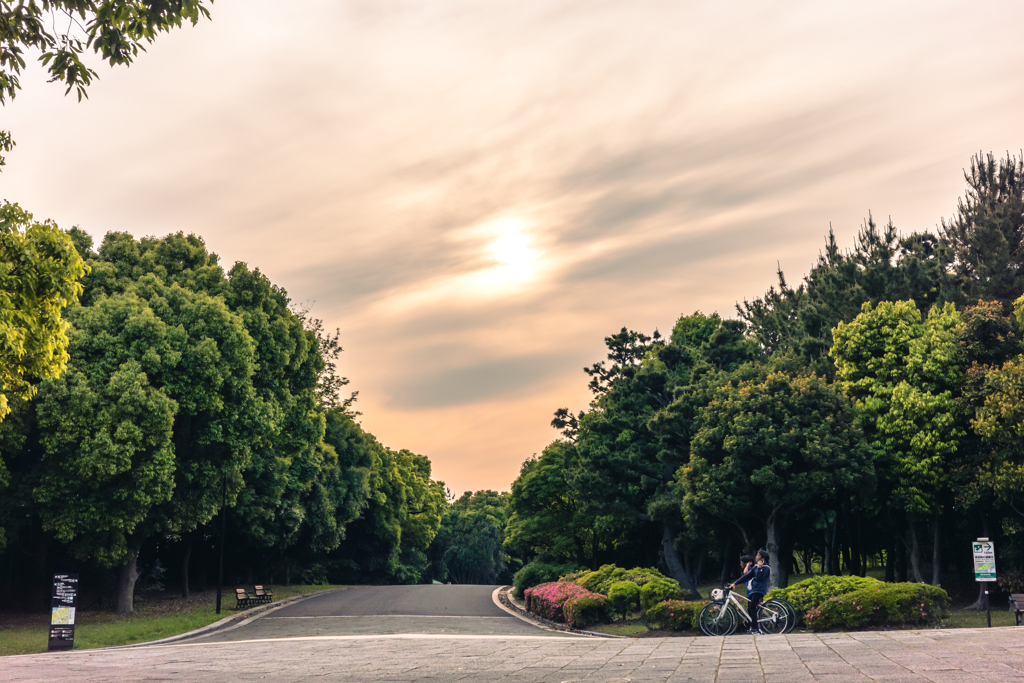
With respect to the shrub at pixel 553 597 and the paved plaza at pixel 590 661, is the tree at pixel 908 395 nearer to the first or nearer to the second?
the shrub at pixel 553 597

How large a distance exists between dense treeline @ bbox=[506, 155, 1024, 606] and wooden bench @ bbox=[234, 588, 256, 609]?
1473 centimetres

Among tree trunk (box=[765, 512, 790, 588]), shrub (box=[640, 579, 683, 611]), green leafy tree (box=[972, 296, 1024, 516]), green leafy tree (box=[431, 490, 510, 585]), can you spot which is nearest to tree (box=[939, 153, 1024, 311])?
green leafy tree (box=[972, 296, 1024, 516])

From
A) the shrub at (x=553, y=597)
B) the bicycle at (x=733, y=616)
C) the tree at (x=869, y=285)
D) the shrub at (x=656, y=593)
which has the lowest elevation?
the shrub at (x=553, y=597)

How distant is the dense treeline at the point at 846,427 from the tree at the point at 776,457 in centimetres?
7

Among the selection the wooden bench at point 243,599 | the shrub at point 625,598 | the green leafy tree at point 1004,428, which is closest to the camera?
the shrub at point 625,598

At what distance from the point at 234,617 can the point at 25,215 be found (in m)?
19.8

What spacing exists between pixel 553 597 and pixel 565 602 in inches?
37.8

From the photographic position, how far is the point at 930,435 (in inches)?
1118

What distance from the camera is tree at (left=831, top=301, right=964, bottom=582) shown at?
28469mm

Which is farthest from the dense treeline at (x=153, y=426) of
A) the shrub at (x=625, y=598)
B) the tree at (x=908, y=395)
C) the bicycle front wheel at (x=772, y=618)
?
the tree at (x=908, y=395)

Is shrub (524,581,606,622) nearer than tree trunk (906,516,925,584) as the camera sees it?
Yes

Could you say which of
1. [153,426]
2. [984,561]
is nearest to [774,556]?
[984,561]

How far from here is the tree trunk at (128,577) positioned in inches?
1125

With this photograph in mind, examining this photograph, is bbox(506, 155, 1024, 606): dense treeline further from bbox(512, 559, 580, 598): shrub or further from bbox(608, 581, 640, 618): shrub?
bbox(608, 581, 640, 618): shrub
